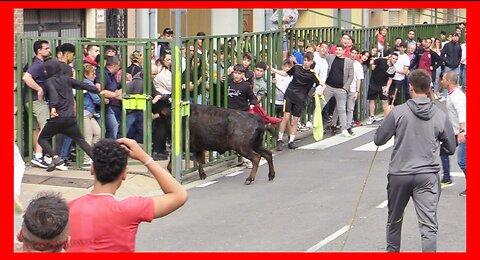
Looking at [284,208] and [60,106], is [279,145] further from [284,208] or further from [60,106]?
[284,208]

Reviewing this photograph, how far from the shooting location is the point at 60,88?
13.3 m

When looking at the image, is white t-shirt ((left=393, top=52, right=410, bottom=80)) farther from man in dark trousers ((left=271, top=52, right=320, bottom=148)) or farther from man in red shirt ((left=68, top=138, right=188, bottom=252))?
man in red shirt ((left=68, top=138, right=188, bottom=252))

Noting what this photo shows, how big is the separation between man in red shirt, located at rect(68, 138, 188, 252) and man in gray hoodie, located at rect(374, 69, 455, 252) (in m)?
3.67

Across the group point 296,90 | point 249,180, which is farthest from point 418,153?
point 296,90

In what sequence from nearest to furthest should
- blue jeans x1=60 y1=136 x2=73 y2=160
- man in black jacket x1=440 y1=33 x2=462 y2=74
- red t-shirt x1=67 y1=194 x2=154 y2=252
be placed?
red t-shirt x1=67 y1=194 x2=154 y2=252 → blue jeans x1=60 y1=136 x2=73 y2=160 → man in black jacket x1=440 y1=33 x2=462 y2=74

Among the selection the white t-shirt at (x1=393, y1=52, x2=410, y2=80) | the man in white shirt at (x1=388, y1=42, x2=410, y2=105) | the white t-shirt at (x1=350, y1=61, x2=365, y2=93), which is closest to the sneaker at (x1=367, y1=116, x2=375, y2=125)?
the man in white shirt at (x1=388, y1=42, x2=410, y2=105)

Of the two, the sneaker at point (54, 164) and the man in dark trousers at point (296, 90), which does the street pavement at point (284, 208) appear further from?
the man in dark trousers at point (296, 90)

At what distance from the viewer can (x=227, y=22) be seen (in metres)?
25.7

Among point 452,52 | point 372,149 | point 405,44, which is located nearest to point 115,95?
point 372,149

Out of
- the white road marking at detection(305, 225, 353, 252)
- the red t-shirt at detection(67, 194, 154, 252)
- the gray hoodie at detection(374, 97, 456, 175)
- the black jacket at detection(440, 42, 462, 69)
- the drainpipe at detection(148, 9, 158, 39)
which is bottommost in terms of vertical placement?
the white road marking at detection(305, 225, 353, 252)

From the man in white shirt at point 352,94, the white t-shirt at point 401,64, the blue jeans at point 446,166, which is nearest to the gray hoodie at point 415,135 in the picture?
the blue jeans at point 446,166

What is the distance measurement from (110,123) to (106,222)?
8939mm

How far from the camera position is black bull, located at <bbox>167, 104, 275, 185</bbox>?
45.3ft

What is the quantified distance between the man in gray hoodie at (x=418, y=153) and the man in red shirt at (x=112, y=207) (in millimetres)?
3666
